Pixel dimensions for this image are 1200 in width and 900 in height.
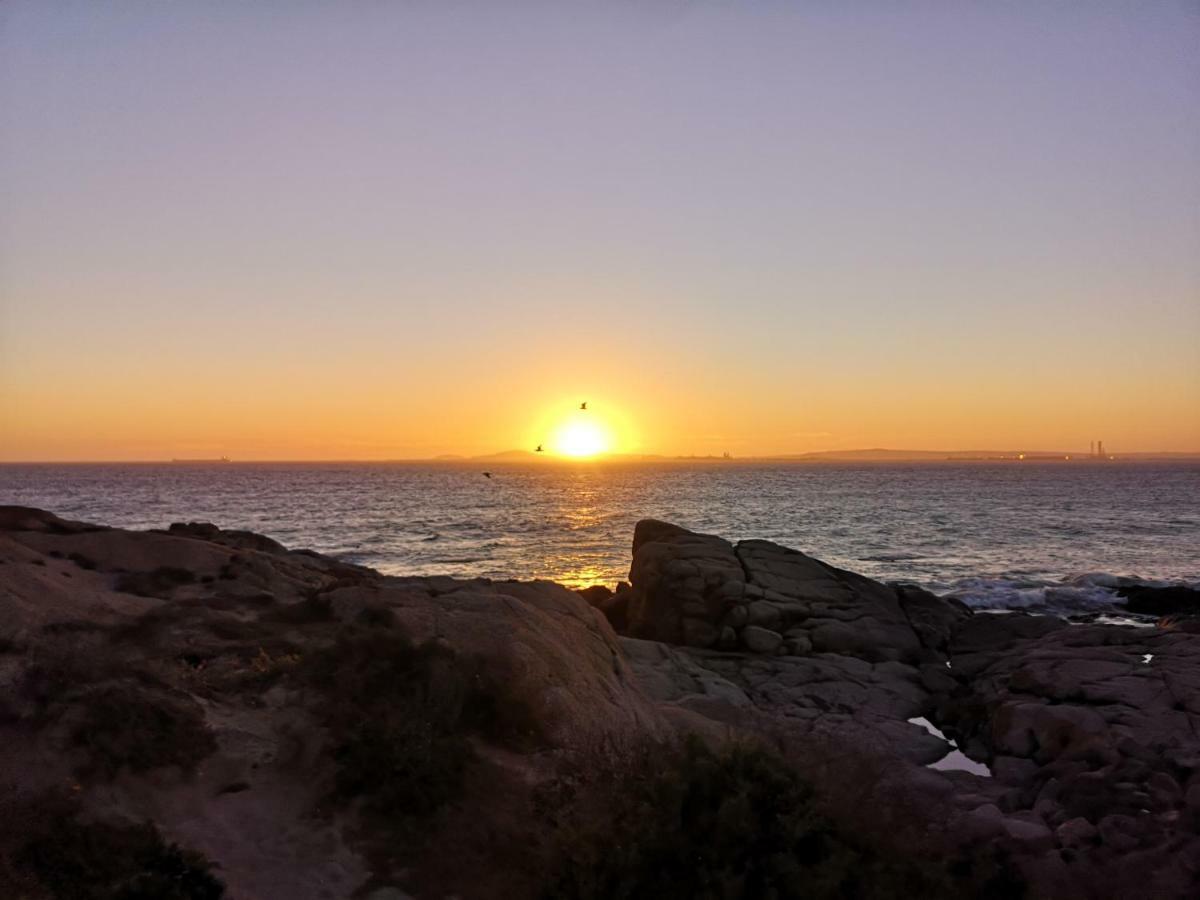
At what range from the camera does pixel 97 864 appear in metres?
6.80

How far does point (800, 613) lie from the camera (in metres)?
23.5

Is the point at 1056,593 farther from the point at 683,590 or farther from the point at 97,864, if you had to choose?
the point at 97,864

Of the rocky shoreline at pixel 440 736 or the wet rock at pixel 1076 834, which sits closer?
the rocky shoreline at pixel 440 736

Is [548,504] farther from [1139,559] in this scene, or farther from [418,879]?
[418,879]

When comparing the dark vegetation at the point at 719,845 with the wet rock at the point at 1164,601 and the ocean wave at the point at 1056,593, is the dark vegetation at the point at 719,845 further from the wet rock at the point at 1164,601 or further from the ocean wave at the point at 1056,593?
the wet rock at the point at 1164,601

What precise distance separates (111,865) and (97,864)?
11cm

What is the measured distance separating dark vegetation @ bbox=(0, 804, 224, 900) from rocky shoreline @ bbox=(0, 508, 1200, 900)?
1.4 inches

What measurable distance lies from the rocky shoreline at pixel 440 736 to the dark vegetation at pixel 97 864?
0.03 m

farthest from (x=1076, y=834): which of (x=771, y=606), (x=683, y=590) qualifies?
(x=683, y=590)

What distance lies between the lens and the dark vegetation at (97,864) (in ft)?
21.4

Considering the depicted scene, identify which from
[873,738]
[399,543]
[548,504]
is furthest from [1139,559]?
[548,504]

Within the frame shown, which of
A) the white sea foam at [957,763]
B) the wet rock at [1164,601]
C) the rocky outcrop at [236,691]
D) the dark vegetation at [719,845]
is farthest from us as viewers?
the wet rock at [1164,601]

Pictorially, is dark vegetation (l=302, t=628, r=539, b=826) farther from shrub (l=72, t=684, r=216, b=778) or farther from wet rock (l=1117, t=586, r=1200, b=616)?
wet rock (l=1117, t=586, r=1200, b=616)

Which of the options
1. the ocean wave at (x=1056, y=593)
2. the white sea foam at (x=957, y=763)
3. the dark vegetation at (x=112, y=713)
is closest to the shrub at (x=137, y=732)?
the dark vegetation at (x=112, y=713)
